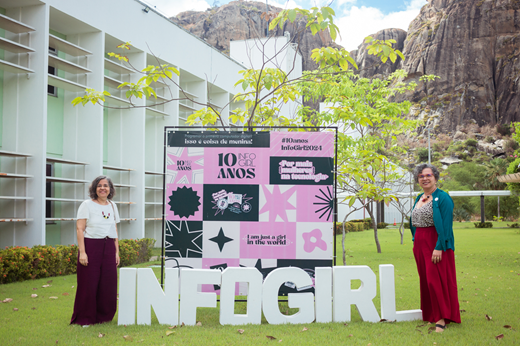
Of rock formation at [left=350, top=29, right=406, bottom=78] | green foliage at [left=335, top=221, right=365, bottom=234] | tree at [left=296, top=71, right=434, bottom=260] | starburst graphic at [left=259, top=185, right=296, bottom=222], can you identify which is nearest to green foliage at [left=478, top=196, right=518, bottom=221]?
green foliage at [left=335, top=221, right=365, bottom=234]

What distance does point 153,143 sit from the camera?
14.9 m

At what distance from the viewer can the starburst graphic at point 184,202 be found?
17.2ft

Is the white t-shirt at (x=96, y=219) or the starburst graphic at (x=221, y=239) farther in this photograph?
the starburst graphic at (x=221, y=239)

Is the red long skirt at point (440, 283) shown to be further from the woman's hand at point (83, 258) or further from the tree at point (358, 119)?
the woman's hand at point (83, 258)

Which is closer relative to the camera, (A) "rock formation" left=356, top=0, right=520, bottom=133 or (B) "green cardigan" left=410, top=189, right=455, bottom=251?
(B) "green cardigan" left=410, top=189, right=455, bottom=251

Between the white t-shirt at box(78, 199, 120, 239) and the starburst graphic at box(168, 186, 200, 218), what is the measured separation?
2.65ft

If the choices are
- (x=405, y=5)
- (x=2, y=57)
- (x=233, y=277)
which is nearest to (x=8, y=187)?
(x=2, y=57)

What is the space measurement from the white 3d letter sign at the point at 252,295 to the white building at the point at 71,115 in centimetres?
361

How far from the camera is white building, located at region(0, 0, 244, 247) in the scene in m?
9.34

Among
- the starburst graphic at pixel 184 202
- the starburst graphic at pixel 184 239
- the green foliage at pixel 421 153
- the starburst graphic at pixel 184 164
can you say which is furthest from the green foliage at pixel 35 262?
the green foliage at pixel 421 153

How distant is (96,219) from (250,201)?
1858 mm

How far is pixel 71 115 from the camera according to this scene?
11.3 meters

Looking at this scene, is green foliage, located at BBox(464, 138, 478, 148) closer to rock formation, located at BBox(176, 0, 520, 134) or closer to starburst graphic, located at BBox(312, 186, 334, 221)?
rock formation, located at BBox(176, 0, 520, 134)

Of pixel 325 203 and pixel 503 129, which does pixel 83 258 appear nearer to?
pixel 325 203
